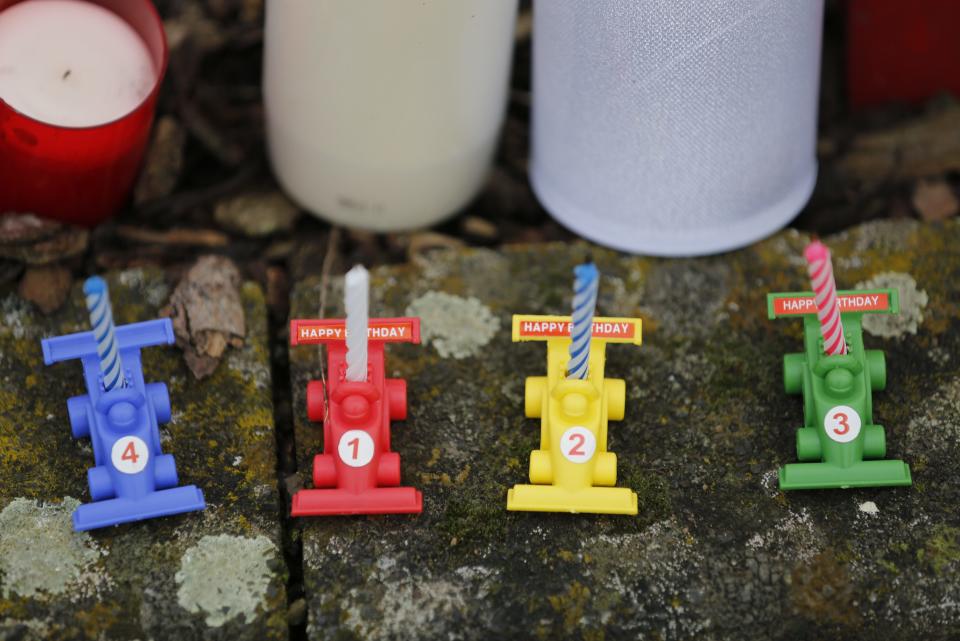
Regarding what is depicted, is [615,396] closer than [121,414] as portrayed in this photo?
No

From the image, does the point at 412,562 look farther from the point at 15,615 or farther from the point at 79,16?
the point at 79,16

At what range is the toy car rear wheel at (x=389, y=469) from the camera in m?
1.58

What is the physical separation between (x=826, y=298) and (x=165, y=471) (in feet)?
2.44

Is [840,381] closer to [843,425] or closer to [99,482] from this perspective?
[843,425]

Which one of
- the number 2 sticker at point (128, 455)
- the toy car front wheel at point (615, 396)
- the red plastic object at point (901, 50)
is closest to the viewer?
the number 2 sticker at point (128, 455)

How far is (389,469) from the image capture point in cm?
158

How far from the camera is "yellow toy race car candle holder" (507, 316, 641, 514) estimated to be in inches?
61.1

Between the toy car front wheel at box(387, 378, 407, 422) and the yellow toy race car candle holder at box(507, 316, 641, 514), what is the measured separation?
0.15 meters

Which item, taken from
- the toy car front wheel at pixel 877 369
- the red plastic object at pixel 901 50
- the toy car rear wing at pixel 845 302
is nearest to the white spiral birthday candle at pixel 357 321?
the toy car rear wing at pixel 845 302

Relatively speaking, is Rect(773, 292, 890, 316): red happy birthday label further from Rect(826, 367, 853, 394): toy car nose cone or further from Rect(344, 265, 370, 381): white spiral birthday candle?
Rect(344, 265, 370, 381): white spiral birthday candle

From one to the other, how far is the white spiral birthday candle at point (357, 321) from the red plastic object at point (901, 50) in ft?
3.27

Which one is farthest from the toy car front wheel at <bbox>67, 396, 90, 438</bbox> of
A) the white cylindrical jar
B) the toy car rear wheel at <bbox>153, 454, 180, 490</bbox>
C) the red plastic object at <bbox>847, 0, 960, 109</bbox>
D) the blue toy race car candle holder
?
the red plastic object at <bbox>847, 0, 960, 109</bbox>

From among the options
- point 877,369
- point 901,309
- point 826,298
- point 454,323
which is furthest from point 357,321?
point 901,309

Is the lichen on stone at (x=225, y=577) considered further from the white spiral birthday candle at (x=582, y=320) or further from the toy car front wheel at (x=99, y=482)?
the white spiral birthday candle at (x=582, y=320)
